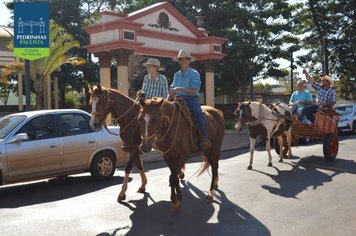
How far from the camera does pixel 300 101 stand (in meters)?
12.8

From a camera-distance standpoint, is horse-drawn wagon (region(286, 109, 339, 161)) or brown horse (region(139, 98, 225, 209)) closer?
brown horse (region(139, 98, 225, 209))

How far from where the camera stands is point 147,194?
8430mm

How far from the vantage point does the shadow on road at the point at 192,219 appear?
19.6 ft

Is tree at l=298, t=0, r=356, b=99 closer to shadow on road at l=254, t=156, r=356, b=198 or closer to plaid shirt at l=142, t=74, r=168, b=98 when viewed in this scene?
shadow on road at l=254, t=156, r=356, b=198

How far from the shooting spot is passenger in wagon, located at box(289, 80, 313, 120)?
41.5ft

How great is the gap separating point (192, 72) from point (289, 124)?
575 centimetres

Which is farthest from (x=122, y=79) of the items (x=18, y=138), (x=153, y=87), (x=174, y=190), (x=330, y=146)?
(x=174, y=190)

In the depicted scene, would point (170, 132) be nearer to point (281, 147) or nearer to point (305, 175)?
point (305, 175)

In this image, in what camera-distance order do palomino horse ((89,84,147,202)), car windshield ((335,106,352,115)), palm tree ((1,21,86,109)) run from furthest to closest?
car windshield ((335,106,352,115)) < palm tree ((1,21,86,109)) < palomino horse ((89,84,147,202))

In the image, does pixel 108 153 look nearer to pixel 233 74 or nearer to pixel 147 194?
pixel 147 194

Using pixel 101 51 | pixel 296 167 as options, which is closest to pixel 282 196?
pixel 296 167

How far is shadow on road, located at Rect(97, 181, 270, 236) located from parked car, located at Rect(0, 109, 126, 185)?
2218mm

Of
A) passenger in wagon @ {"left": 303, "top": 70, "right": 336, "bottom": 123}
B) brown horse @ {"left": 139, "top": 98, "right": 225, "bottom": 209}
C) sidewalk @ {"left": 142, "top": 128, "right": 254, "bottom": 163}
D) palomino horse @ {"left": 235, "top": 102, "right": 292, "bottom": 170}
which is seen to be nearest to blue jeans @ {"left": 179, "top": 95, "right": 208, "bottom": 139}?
brown horse @ {"left": 139, "top": 98, "right": 225, "bottom": 209}

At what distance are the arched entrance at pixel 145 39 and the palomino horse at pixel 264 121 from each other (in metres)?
7.51
